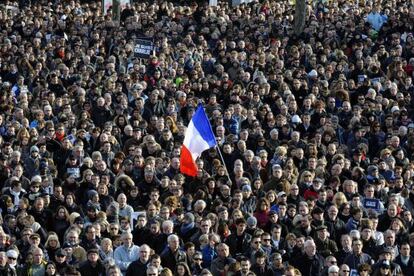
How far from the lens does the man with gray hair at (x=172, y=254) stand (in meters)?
19.6

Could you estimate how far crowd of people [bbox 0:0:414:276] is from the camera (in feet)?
65.2

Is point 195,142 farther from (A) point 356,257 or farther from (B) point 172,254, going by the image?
(A) point 356,257

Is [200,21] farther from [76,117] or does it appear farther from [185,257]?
[185,257]

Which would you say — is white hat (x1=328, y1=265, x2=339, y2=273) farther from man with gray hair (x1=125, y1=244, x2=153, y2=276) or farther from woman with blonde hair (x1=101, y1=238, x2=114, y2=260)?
woman with blonde hair (x1=101, y1=238, x2=114, y2=260)

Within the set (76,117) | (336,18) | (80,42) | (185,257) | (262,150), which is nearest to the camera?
(185,257)

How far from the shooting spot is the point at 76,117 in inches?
1042

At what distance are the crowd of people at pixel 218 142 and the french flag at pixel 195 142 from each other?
0.21 meters

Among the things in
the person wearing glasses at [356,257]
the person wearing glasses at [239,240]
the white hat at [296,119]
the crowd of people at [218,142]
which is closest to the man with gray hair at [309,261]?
the crowd of people at [218,142]

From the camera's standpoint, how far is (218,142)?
82.7ft

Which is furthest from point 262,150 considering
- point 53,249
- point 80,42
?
point 80,42

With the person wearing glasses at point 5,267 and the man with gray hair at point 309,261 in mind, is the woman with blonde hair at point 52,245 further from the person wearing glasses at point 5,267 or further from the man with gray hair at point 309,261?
the man with gray hair at point 309,261

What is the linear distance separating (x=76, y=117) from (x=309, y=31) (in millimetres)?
8494

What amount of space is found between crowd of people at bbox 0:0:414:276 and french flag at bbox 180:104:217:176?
21cm

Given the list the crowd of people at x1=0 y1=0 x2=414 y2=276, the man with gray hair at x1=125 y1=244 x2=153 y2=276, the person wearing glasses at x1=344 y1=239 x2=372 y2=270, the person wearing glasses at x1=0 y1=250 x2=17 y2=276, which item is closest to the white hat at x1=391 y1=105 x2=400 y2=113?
the crowd of people at x1=0 y1=0 x2=414 y2=276
